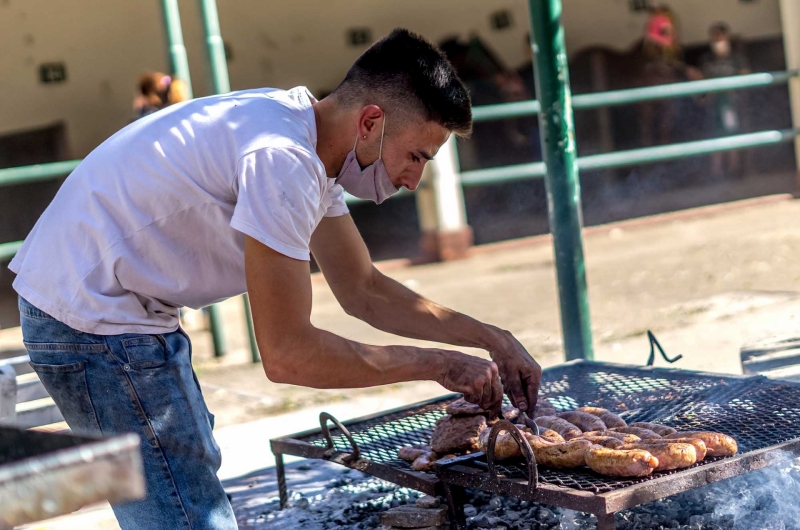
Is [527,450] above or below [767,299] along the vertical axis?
above

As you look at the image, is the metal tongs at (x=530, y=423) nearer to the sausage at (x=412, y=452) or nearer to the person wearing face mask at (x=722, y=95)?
the sausage at (x=412, y=452)

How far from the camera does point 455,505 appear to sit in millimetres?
2703

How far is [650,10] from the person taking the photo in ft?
40.4

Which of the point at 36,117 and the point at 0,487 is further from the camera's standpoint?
the point at 36,117

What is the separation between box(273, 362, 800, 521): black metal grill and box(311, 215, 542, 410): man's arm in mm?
310

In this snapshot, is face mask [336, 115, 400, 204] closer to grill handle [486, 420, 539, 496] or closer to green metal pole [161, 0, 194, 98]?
grill handle [486, 420, 539, 496]

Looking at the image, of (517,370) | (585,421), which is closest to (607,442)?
(585,421)

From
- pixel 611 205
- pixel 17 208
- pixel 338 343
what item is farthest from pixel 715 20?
pixel 338 343

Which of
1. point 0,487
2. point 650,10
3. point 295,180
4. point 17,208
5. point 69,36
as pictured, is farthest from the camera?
point 650,10

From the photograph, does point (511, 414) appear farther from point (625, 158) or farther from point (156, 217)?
point (625, 158)

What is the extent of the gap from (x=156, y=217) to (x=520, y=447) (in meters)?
1.07

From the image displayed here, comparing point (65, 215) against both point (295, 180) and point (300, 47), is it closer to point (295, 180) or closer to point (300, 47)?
point (295, 180)

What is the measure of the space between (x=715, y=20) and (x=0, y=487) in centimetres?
1299

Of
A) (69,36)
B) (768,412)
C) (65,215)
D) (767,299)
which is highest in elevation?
(69,36)
